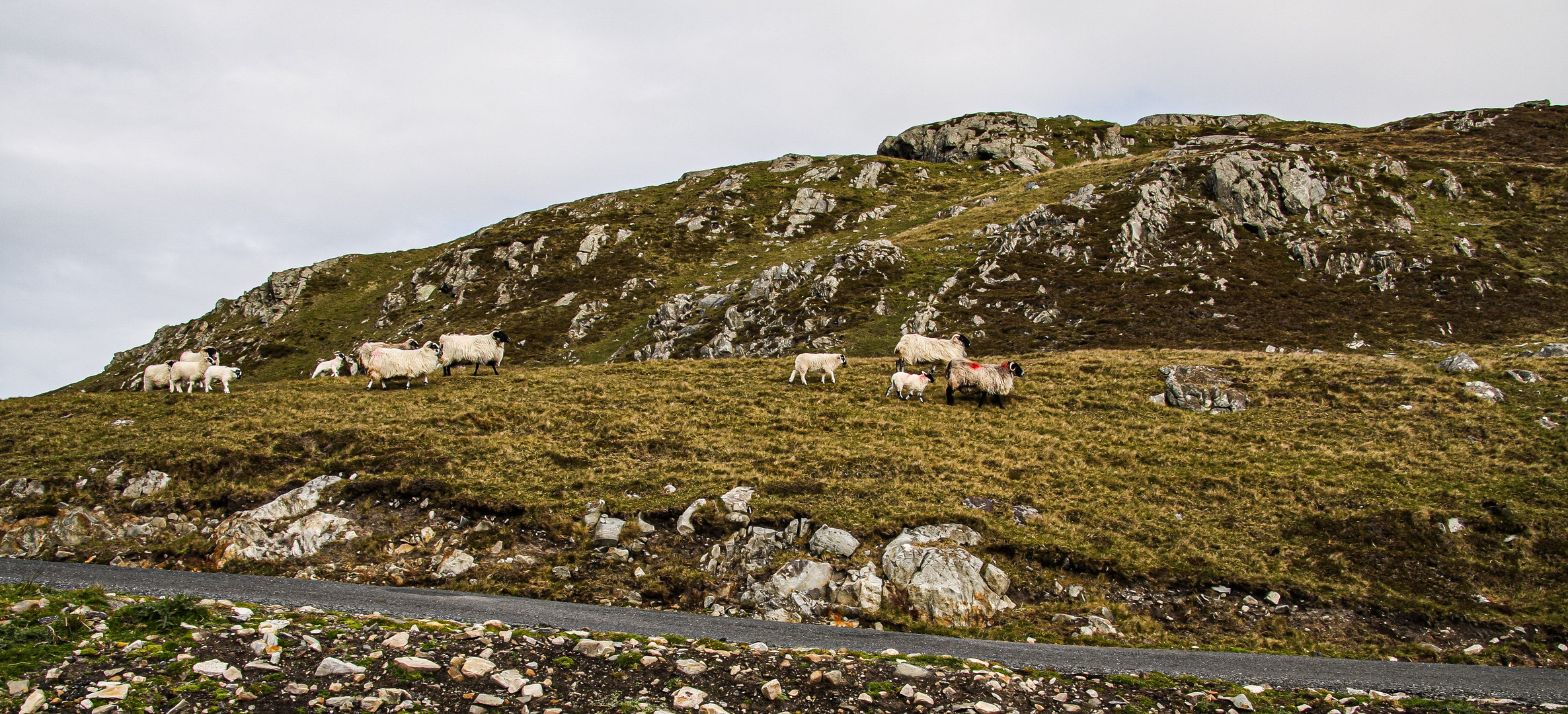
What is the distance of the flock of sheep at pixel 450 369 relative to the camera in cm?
2969

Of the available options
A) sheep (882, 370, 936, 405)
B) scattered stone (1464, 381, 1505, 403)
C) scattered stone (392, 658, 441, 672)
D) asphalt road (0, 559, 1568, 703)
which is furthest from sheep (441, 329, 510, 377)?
scattered stone (1464, 381, 1505, 403)

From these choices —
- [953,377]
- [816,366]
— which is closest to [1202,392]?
[953,377]

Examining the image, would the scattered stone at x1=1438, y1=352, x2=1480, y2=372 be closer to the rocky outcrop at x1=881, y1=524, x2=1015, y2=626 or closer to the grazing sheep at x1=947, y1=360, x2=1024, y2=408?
the grazing sheep at x1=947, y1=360, x2=1024, y2=408

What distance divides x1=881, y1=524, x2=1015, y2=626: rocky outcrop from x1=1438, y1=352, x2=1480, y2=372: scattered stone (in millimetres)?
28324

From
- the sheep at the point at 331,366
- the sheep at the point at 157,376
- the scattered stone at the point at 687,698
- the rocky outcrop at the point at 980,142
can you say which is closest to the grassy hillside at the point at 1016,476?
the sheep at the point at 157,376

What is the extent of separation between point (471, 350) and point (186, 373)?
473 inches

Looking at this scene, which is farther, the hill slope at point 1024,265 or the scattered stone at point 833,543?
the hill slope at point 1024,265

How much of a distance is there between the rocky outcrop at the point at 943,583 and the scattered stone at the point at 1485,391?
25.0 metres

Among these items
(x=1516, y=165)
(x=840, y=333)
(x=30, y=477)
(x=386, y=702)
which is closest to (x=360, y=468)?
(x=30, y=477)

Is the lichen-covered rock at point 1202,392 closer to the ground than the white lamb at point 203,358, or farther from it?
closer to the ground

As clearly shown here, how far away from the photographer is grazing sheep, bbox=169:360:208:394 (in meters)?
30.0

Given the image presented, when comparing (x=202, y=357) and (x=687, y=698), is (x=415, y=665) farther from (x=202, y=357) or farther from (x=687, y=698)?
(x=202, y=357)

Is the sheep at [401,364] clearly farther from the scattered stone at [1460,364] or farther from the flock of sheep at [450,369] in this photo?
the scattered stone at [1460,364]

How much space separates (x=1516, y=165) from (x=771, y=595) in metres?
106
